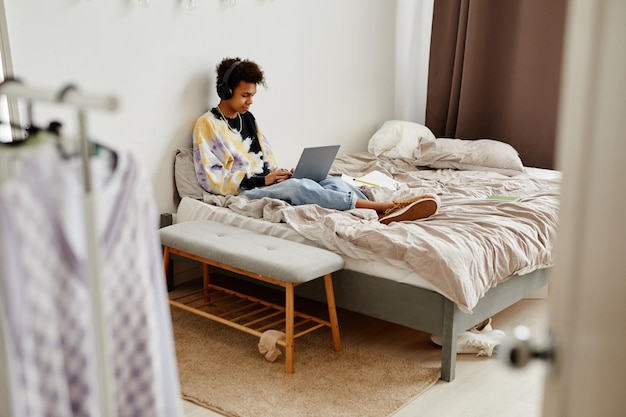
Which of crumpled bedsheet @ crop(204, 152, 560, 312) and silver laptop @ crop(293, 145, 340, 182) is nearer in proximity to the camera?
crumpled bedsheet @ crop(204, 152, 560, 312)

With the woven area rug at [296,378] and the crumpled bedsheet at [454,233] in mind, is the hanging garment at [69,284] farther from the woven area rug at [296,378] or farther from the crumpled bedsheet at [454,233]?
the crumpled bedsheet at [454,233]

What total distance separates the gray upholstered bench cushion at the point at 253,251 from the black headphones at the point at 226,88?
709mm

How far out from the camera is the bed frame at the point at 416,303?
2.43 m

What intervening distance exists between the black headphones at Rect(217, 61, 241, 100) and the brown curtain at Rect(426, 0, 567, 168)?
1.95m

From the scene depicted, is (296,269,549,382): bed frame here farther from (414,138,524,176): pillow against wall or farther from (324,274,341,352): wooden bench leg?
(414,138,524,176): pillow against wall

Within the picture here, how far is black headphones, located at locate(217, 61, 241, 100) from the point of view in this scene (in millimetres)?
3295

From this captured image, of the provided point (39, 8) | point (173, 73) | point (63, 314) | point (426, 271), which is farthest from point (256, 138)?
point (63, 314)

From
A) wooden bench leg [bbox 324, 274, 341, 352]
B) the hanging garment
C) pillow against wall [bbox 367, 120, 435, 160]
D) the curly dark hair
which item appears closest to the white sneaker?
wooden bench leg [bbox 324, 274, 341, 352]

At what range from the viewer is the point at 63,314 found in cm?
107

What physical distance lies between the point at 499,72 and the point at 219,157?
7.20ft

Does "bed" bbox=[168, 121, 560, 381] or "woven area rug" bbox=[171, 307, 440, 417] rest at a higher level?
"bed" bbox=[168, 121, 560, 381]

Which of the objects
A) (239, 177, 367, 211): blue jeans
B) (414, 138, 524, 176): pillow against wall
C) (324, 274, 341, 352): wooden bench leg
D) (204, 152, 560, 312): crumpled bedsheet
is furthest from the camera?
(414, 138, 524, 176): pillow against wall

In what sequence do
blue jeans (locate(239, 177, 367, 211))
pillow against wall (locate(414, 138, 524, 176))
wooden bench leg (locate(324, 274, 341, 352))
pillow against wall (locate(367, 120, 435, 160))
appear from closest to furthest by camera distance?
wooden bench leg (locate(324, 274, 341, 352))
blue jeans (locate(239, 177, 367, 211))
pillow against wall (locate(414, 138, 524, 176))
pillow against wall (locate(367, 120, 435, 160))

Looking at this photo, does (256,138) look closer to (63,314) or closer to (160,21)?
(160,21)
